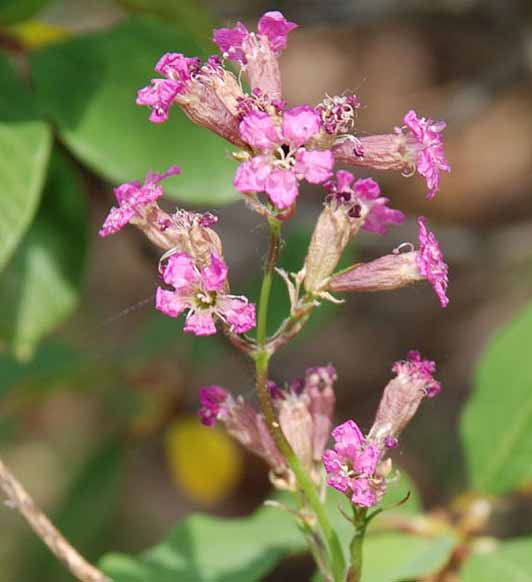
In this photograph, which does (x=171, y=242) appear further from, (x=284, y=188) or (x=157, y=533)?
(x=157, y=533)

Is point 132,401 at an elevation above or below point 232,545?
below

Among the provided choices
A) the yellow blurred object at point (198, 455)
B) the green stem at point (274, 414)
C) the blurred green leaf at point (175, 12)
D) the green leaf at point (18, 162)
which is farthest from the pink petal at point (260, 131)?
the yellow blurred object at point (198, 455)

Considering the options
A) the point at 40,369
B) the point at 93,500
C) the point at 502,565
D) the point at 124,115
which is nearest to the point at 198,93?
the point at 124,115

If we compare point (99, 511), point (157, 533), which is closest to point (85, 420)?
point (157, 533)

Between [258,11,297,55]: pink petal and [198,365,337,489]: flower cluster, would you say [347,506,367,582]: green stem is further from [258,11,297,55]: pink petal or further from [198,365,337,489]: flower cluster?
[258,11,297,55]: pink petal

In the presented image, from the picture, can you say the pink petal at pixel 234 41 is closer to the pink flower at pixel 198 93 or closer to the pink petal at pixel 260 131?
the pink flower at pixel 198 93

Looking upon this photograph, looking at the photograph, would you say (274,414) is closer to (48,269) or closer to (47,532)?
(47,532)
